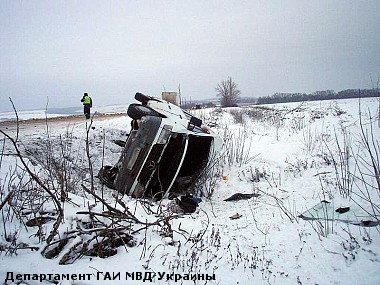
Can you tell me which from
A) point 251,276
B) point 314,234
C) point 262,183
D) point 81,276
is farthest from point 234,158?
point 81,276

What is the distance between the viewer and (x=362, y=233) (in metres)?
2.56

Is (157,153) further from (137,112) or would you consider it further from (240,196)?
(240,196)

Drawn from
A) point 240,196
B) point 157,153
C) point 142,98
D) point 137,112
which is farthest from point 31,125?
point 240,196

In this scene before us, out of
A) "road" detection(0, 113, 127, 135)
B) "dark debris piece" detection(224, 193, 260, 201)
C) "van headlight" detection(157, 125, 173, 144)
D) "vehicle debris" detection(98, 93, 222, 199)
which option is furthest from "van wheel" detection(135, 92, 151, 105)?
"dark debris piece" detection(224, 193, 260, 201)

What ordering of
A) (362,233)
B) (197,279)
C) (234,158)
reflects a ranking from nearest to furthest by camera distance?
(197,279) < (362,233) < (234,158)

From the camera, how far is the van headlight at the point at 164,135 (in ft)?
13.5

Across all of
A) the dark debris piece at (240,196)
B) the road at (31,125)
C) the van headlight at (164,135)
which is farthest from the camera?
the road at (31,125)

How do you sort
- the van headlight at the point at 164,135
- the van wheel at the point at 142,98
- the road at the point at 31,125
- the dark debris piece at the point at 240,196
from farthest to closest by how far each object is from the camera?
the road at the point at 31,125 → the van wheel at the point at 142,98 → the dark debris piece at the point at 240,196 → the van headlight at the point at 164,135

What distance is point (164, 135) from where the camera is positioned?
4133mm

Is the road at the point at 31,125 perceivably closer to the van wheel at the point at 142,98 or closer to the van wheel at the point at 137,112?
the van wheel at the point at 142,98

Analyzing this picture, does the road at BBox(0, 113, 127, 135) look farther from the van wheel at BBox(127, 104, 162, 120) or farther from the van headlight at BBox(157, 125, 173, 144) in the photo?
the van headlight at BBox(157, 125, 173, 144)

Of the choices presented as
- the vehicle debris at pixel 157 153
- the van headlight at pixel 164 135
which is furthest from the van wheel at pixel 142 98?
the van headlight at pixel 164 135

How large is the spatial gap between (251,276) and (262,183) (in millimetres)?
3367

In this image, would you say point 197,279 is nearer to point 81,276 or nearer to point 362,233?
point 81,276
